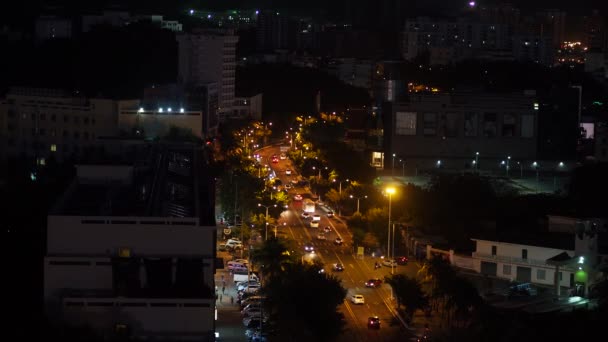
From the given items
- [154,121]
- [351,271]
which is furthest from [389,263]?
[154,121]

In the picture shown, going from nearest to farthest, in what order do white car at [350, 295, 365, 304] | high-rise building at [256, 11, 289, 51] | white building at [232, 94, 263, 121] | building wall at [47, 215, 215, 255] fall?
building wall at [47, 215, 215, 255]
white car at [350, 295, 365, 304]
white building at [232, 94, 263, 121]
high-rise building at [256, 11, 289, 51]

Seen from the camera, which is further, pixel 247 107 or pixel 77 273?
pixel 247 107

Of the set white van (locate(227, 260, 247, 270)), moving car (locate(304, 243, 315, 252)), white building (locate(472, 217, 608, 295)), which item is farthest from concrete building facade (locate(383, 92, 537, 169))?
white van (locate(227, 260, 247, 270))

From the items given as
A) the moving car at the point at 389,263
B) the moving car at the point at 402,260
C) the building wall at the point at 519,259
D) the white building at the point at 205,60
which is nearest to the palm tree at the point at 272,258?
the moving car at the point at 389,263

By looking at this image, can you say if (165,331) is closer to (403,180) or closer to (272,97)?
(403,180)

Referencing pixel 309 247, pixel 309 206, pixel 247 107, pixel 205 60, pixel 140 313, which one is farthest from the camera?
pixel 247 107

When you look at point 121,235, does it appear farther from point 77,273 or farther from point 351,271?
point 351,271

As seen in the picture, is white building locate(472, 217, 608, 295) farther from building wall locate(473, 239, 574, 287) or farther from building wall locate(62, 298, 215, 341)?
building wall locate(62, 298, 215, 341)
